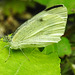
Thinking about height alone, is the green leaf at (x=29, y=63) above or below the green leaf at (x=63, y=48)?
below

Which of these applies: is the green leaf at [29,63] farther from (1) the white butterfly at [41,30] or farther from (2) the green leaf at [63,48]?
(2) the green leaf at [63,48]

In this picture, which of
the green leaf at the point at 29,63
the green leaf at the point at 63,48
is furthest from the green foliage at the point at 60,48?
the green leaf at the point at 29,63

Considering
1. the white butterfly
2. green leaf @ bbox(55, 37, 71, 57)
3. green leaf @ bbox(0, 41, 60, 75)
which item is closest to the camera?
green leaf @ bbox(0, 41, 60, 75)

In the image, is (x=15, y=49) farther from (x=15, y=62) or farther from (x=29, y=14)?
(x=29, y=14)

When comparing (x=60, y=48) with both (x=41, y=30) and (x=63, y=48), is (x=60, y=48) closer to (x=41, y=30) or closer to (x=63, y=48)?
(x=63, y=48)

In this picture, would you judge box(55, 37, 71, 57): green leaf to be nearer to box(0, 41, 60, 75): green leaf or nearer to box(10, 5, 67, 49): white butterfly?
box(10, 5, 67, 49): white butterfly

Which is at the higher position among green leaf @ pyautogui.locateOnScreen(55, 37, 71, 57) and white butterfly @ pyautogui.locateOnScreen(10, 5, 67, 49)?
white butterfly @ pyautogui.locateOnScreen(10, 5, 67, 49)

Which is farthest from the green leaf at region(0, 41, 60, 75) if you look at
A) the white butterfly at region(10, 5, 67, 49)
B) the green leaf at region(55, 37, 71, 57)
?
the green leaf at region(55, 37, 71, 57)
